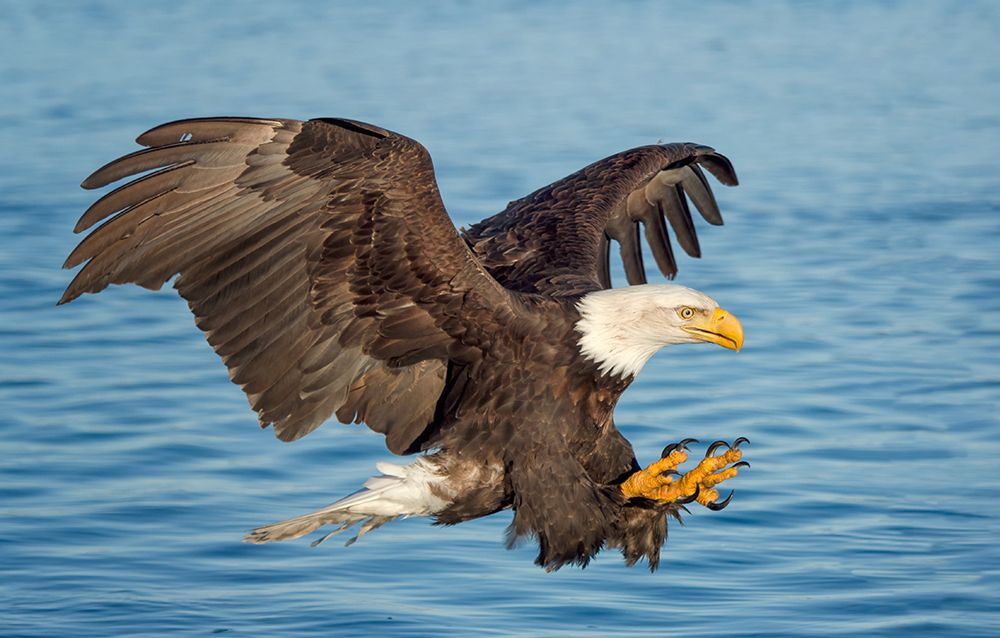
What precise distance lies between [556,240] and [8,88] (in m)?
10.2

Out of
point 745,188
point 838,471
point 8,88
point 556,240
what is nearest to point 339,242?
point 556,240

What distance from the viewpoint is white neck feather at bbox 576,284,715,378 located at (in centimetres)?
590

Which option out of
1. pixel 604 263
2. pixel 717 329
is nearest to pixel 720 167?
pixel 604 263

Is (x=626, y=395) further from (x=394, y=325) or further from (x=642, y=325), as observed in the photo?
(x=394, y=325)

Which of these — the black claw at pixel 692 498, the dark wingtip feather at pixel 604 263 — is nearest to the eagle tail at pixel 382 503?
the black claw at pixel 692 498

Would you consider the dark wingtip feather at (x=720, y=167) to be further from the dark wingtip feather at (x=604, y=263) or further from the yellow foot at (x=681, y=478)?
the yellow foot at (x=681, y=478)

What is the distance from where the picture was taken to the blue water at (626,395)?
23.2ft

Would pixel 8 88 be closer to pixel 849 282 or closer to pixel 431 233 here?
pixel 849 282

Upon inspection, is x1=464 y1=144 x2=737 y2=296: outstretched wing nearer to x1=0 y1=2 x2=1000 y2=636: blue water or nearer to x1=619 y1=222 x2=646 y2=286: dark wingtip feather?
x1=619 y1=222 x2=646 y2=286: dark wingtip feather

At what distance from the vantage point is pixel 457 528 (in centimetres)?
768

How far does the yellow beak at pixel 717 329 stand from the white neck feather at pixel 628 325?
0.04 metres

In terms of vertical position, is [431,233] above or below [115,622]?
above

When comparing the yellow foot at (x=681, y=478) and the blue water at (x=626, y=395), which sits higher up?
the yellow foot at (x=681, y=478)

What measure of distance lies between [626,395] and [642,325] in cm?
319
